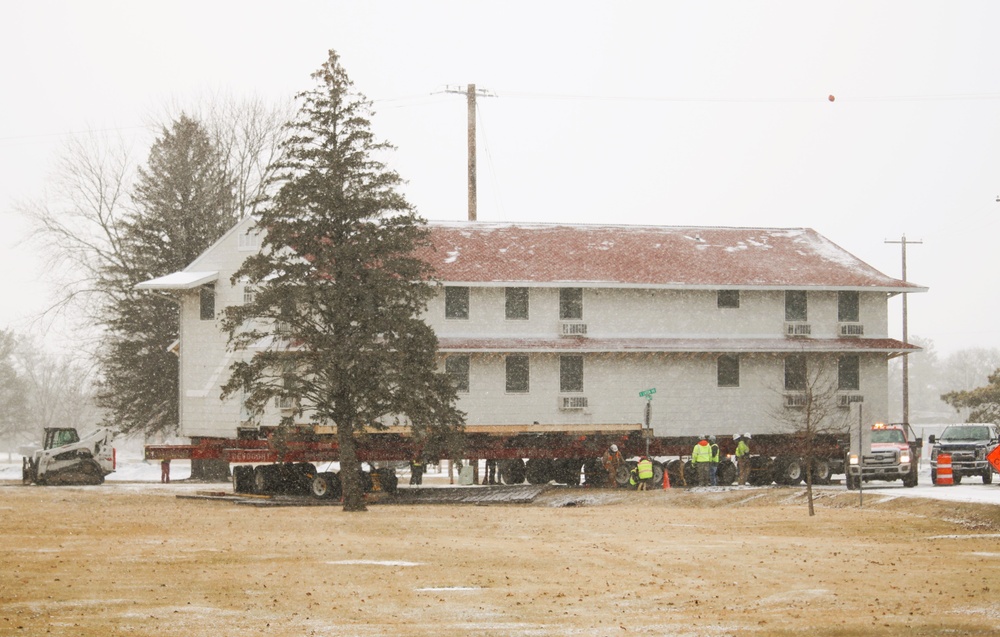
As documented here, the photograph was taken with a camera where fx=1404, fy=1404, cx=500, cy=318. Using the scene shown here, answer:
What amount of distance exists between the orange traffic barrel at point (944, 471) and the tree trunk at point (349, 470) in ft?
57.0

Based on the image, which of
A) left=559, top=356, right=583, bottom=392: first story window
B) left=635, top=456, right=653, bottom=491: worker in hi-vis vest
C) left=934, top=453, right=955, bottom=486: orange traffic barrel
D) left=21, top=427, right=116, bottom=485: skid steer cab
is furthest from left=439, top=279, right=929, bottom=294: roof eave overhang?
left=21, top=427, right=116, bottom=485: skid steer cab

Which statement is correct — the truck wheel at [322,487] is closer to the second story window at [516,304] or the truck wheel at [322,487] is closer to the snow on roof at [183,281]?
the second story window at [516,304]

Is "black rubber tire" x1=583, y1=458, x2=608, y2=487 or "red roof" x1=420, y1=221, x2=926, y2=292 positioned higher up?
"red roof" x1=420, y1=221, x2=926, y2=292

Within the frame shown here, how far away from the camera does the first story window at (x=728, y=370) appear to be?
2063 inches

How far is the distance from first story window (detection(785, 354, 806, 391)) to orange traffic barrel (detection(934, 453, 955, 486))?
1022 cm

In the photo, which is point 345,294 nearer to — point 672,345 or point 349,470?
point 349,470

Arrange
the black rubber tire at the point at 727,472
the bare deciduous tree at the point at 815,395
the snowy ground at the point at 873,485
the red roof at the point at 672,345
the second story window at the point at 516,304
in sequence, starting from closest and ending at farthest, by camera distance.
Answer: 1. the snowy ground at the point at 873,485
2. the black rubber tire at the point at 727,472
3. the red roof at the point at 672,345
4. the bare deciduous tree at the point at 815,395
5. the second story window at the point at 516,304

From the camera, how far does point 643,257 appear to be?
5456 centimetres

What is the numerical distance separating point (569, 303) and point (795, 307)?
8907 mm

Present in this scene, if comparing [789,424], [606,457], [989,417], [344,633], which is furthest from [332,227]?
[989,417]

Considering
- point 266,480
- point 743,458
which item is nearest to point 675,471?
point 743,458

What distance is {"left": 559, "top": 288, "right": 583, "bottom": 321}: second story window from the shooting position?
52.2 m

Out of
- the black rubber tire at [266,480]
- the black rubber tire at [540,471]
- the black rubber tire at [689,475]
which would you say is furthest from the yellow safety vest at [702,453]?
the black rubber tire at [266,480]

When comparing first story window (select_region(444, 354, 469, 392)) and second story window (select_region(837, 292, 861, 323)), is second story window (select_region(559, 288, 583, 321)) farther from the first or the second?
second story window (select_region(837, 292, 861, 323))
